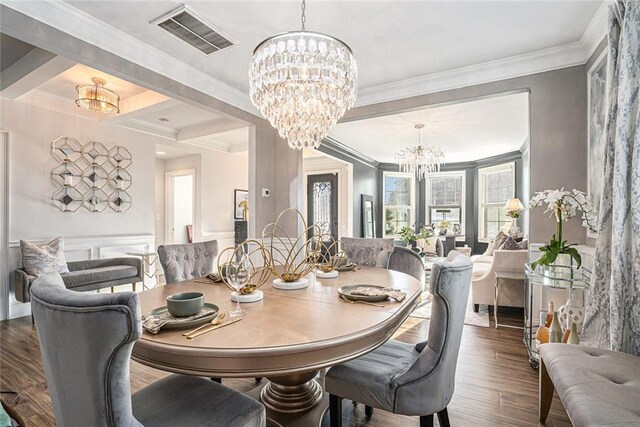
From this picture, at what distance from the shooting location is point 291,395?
1.89 meters

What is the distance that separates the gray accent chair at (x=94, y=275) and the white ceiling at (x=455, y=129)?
3731mm

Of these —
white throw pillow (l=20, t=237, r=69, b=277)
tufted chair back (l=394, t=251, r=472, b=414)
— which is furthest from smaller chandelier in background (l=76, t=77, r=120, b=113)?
tufted chair back (l=394, t=251, r=472, b=414)

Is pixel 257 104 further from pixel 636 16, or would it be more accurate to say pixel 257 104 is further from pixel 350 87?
pixel 636 16

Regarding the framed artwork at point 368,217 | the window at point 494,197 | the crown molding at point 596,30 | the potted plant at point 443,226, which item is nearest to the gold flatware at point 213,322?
the crown molding at point 596,30

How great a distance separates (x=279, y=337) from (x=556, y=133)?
3.10 meters

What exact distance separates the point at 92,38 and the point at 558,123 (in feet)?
13.0

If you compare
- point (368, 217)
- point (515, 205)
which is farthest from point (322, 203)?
point (515, 205)

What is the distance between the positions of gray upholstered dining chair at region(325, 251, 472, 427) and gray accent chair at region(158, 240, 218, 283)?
4.68 feet

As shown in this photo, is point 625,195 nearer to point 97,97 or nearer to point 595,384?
point 595,384

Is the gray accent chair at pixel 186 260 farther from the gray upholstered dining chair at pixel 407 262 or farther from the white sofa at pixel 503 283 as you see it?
the white sofa at pixel 503 283

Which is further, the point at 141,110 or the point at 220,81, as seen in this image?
the point at 141,110

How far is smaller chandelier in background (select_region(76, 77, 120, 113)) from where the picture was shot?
11.5 ft

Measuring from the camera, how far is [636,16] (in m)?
1.61

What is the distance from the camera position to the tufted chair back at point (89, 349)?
0.76m
